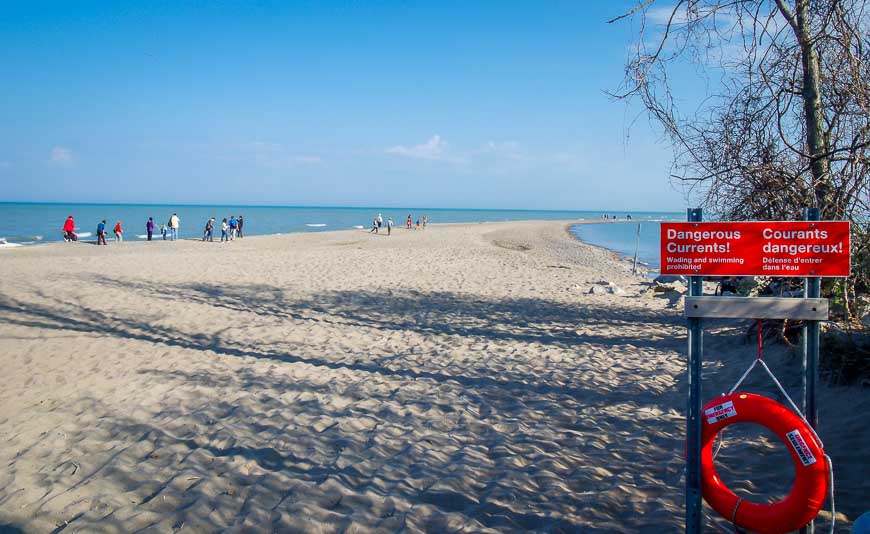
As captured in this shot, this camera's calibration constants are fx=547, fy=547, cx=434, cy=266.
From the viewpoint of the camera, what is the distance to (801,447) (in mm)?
2609

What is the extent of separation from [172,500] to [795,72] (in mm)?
6190

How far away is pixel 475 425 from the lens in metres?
4.87

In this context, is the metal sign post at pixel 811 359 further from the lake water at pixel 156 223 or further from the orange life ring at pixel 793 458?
the lake water at pixel 156 223

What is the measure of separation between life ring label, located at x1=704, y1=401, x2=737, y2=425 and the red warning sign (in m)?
0.69

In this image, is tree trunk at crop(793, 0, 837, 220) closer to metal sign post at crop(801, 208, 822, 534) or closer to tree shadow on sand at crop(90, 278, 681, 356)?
metal sign post at crop(801, 208, 822, 534)

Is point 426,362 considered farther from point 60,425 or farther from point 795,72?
point 795,72

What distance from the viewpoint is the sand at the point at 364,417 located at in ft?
11.3

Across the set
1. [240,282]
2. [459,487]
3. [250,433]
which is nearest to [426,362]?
[250,433]

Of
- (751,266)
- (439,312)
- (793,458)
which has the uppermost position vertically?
(751,266)

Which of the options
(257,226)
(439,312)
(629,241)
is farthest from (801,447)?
(257,226)

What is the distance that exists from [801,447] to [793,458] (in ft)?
0.28

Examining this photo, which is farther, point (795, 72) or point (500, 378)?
point (500, 378)

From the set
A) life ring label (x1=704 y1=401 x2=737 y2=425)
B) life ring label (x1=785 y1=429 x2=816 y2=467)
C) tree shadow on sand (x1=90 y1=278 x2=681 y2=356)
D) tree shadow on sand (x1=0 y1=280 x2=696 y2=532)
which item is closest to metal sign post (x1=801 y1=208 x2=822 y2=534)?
life ring label (x1=785 y1=429 x2=816 y2=467)

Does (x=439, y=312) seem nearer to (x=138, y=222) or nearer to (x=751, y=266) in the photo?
(x=751, y=266)
